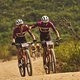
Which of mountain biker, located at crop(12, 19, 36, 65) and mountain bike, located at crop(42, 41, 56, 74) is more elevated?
mountain biker, located at crop(12, 19, 36, 65)

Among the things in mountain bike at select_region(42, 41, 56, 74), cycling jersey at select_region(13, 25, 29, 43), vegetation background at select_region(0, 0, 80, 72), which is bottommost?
vegetation background at select_region(0, 0, 80, 72)

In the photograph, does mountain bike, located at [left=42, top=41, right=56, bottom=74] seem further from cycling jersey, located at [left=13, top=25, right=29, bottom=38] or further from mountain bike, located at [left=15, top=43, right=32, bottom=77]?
cycling jersey, located at [left=13, top=25, right=29, bottom=38]

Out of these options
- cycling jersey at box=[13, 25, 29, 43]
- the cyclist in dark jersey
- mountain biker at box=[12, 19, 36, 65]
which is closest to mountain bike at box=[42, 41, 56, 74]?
the cyclist in dark jersey

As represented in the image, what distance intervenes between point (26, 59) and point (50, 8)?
4776cm

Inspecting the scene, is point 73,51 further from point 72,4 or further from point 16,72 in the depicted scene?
point 72,4

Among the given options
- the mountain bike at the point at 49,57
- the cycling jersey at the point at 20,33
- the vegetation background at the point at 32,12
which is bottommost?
the vegetation background at the point at 32,12


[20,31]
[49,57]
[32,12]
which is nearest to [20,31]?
[20,31]

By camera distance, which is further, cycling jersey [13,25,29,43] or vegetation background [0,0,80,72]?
vegetation background [0,0,80,72]

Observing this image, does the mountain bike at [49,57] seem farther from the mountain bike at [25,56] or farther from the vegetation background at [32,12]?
the vegetation background at [32,12]

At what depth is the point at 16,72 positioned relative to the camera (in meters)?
18.0

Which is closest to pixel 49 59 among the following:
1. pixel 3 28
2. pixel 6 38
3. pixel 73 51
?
pixel 73 51

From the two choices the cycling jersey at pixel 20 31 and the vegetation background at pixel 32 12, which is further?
the vegetation background at pixel 32 12

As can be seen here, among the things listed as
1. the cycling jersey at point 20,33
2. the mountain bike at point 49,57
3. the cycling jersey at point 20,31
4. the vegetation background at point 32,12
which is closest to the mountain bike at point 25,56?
the cycling jersey at point 20,33

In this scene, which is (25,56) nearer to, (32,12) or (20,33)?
(20,33)
